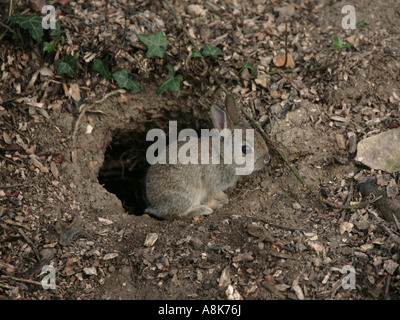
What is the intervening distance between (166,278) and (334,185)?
97.0 inches

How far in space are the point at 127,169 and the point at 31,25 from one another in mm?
2917

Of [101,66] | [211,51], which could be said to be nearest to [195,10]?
[211,51]

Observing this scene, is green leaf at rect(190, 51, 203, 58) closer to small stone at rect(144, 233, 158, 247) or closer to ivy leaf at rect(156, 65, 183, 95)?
ivy leaf at rect(156, 65, 183, 95)

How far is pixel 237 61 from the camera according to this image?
6199mm

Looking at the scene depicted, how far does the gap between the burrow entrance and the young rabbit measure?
3.53ft

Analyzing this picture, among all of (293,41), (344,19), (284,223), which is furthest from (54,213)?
(344,19)

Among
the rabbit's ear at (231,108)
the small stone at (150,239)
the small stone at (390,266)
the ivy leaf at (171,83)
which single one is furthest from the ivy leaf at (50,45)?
the small stone at (390,266)

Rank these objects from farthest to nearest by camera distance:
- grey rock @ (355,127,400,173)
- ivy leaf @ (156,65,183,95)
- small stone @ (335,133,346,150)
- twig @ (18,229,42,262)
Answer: ivy leaf @ (156,65,183,95) → small stone @ (335,133,346,150) → grey rock @ (355,127,400,173) → twig @ (18,229,42,262)

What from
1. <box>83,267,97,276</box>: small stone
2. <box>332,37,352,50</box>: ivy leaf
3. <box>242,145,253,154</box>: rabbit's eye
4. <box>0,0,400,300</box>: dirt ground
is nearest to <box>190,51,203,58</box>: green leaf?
<box>0,0,400,300</box>: dirt ground

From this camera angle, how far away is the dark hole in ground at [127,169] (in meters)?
7.26

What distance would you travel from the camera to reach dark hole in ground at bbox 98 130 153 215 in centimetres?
726

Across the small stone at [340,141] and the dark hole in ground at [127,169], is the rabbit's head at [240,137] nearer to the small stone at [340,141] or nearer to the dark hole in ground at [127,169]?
the small stone at [340,141]

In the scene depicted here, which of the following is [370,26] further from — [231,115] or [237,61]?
[231,115]

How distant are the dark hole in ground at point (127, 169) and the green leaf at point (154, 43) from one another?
5.31 ft
